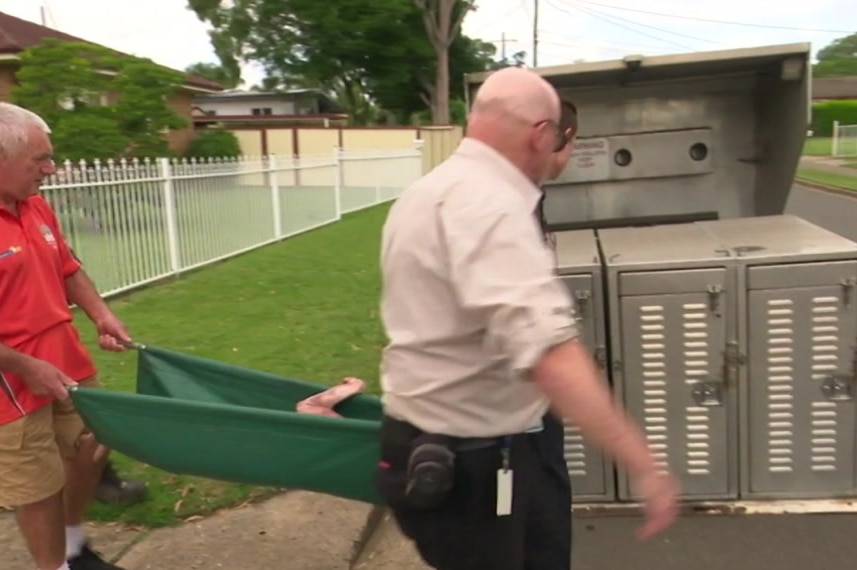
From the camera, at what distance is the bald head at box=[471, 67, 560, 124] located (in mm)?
2055

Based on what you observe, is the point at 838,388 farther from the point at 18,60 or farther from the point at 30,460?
the point at 18,60

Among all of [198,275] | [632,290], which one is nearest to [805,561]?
[632,290]

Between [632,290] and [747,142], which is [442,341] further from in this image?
[747,142]

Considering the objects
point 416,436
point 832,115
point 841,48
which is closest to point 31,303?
point 416,436

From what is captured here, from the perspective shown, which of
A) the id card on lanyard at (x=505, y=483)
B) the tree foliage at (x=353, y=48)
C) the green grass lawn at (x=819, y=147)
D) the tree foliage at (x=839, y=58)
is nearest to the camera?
the id card on lanyard at (x=505, y=483)

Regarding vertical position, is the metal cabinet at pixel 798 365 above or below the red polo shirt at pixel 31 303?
below

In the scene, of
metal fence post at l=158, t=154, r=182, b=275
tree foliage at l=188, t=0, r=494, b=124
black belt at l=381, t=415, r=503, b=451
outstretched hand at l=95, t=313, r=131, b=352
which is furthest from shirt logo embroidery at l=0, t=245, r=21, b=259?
tree foliage at l=188, t=0, r=494, b=124

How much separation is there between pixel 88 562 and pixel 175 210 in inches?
284

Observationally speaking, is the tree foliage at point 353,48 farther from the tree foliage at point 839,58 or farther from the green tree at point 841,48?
the green tree at point 841,48

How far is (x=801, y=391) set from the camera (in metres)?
3.95

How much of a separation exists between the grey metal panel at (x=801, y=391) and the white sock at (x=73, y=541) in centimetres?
292

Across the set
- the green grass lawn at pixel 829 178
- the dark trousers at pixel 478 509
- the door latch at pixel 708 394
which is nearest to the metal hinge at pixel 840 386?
the door latch at pixel 708 394

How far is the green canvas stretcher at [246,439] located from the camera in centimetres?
259

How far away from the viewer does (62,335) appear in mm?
3186
